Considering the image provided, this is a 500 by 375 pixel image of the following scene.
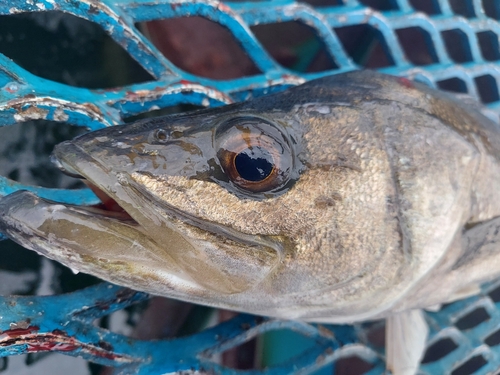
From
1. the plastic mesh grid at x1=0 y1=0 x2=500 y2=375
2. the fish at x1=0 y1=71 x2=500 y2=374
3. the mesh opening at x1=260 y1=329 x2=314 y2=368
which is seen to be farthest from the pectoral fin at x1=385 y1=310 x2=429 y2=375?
the mesh opening at x1=260 y1=329 x2=314 y2=368

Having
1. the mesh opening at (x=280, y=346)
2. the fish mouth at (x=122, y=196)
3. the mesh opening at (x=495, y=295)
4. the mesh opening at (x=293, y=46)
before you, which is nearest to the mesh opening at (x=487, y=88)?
the mesh opening at (x=293, y=46)

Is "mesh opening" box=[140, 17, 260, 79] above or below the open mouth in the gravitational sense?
above

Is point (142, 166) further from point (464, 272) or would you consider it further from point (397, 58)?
point (397, 58)

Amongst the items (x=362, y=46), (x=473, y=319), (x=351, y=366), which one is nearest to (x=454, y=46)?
(x=362, y=46)

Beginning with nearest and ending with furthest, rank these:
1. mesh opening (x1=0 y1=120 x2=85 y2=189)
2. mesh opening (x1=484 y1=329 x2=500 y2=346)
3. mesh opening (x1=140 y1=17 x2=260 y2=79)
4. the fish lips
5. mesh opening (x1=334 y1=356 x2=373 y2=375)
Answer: the fish lips < mesh opening (x1=0 y1=120 x2=85 y2=189) < mesh opening (x1=140 y1=17 x2=260 y2=79) < mesh opening (x1=484 y1=329 x2=500 y2=346) < mesh opening (x1=334 y1=356 x2=373 y2=375)

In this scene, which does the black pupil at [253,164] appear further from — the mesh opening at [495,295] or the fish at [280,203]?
the mesh opening at [495,295]

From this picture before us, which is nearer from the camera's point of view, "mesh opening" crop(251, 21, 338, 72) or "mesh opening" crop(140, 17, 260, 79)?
"mesh opening" crop(140, 17, 260, 79)

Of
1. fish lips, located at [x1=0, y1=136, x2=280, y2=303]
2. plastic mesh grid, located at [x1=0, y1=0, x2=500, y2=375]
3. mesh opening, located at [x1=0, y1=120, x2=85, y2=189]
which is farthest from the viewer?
mesh opening, located at [x1=0, y1=120, x2=85, y2=189]

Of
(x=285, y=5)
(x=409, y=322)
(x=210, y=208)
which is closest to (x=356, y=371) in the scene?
(x=409, y=322)

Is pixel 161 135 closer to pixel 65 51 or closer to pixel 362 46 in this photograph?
pixel 65 51

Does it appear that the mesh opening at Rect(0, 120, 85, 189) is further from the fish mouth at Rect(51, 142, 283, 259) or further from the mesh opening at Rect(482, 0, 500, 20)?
the mesh opening at Rect(482, 0, 500, 20)
